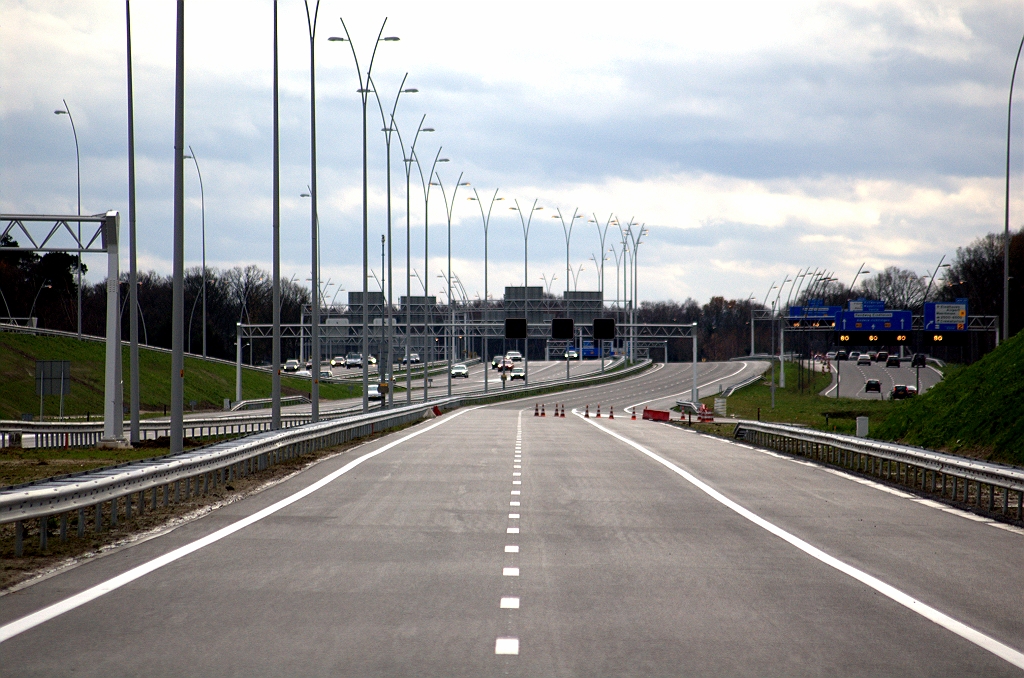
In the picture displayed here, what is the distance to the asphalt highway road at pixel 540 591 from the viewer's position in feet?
24.5

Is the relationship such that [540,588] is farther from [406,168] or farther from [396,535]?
[406,168]

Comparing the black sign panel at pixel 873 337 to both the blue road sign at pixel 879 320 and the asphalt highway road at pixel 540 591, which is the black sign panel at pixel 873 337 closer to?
the blue road sign at pixel 879 320

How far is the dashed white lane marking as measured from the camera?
7625mm

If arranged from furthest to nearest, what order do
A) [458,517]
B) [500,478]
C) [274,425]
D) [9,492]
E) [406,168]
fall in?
[406,168]
[274,425]
[500,478]
[458,517]
[9,492]

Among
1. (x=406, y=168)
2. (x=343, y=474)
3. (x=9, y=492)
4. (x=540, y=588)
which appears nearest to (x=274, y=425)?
(x=343, y=474)

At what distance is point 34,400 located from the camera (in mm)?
75312

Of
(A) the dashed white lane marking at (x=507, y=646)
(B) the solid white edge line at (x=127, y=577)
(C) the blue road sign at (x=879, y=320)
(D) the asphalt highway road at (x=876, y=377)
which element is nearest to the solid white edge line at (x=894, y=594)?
(A) the dashed white lane marking at (x=507, y=646)

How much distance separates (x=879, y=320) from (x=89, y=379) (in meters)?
78.5

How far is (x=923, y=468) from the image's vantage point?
21016 millimetres

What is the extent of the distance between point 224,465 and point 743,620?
43.6ft

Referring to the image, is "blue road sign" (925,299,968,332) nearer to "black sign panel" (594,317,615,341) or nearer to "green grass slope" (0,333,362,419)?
A: "black sign panel" (594,317,615,341)

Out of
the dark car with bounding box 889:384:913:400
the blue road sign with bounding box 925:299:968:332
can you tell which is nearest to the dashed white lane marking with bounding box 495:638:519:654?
the dark car with bounding box 889:384:913:400

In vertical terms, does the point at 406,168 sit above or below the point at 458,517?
above

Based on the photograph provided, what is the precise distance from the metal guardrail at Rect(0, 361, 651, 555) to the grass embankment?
27813 millimetres
